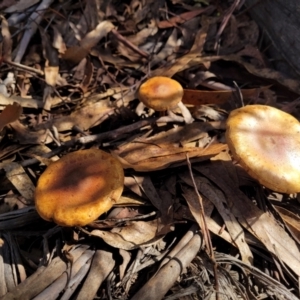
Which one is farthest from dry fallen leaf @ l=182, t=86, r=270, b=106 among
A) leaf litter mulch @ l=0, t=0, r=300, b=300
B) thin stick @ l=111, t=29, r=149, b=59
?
thin stick @ l=111, t=29, r=149, b=59

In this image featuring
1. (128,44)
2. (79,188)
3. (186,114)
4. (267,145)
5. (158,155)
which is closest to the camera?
(79,188)

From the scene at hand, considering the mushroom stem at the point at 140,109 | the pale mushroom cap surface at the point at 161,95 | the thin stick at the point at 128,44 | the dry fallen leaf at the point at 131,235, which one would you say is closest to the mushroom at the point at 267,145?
the pale mushroom cap surface at the point at 161,95

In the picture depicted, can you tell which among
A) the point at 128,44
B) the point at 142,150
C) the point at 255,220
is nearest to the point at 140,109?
Answer: the point at 142,150

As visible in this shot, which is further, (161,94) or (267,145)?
(161,94)

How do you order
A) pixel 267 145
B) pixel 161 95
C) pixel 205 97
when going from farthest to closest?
pixel 205 97 < pixel 161 95 < pixel 267 145

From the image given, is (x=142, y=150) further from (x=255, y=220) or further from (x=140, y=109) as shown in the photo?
(x=255, y=220)

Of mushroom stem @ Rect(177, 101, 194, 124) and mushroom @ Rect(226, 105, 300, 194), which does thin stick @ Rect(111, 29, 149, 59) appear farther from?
mushroom @ Rect(226, 105, 300, 194)

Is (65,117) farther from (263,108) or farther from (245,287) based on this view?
(245,287)
